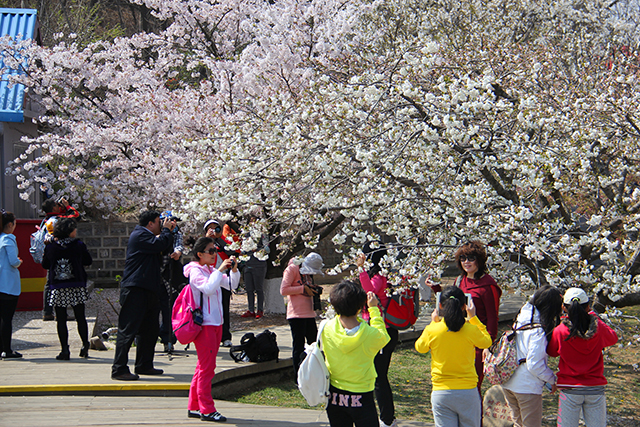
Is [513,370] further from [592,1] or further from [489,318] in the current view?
[592,1]

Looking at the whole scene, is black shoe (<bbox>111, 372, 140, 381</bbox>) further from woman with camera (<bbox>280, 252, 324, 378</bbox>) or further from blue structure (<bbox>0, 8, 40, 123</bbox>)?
blue structure (<bbox>0, 8, 40, 123</bbox>)

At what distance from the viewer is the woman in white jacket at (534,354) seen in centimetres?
432

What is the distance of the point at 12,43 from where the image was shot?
1078 cm

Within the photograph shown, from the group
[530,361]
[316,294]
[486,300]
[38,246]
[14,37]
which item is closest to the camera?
[530,361]

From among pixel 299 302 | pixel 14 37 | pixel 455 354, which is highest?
pixel 14 37

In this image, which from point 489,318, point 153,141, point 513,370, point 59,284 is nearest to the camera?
point 513,370

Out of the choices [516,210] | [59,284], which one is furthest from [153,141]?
[516,210]

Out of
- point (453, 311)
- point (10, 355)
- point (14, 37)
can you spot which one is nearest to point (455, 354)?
point (453, 311)

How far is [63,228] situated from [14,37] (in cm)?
679

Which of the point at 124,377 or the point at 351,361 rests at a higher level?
the point at 351,361

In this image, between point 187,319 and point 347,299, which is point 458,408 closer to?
point 347,299

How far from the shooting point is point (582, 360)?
4.20 m

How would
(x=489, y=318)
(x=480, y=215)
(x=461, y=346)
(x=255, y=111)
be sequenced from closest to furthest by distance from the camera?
(x=461, y=346) < (x=489, y=318) < (x=480, y=215) < (x=255, y=111)

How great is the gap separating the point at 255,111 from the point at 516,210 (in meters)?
5.01
